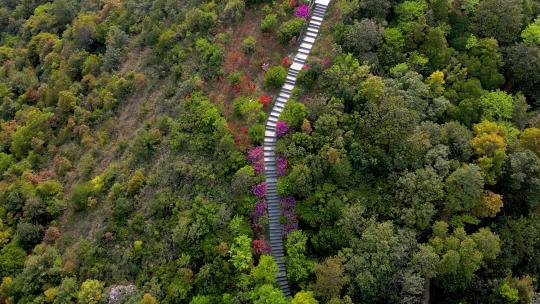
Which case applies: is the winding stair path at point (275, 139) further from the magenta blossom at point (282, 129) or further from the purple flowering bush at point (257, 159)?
the magenta blossom at point (282, 129)

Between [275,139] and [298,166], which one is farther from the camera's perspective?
[275,139]

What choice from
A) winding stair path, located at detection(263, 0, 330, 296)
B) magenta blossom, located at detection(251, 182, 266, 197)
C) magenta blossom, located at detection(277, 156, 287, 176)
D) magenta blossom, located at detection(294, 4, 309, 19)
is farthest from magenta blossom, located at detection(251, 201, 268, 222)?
magenta blossom, located at detection(294, 4, 309, 19)

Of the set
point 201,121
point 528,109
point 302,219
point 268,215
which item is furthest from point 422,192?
point 201,121

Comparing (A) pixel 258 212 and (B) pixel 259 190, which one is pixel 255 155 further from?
(A) pixel 258 212

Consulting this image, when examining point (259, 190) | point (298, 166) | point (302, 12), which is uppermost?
point (302, 12)

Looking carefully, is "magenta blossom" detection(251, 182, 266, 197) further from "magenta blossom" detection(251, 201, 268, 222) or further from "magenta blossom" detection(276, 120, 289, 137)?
"magenta blossom" detection(276, 120, 289, 137)

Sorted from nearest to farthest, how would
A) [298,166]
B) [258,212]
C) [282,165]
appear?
1. [298,166]
2. [258,212]
3. [282,165]

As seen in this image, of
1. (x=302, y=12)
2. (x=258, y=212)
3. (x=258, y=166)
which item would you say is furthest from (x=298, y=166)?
(x=302, y=12)

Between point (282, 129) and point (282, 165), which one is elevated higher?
point (282, 129)
